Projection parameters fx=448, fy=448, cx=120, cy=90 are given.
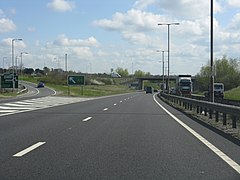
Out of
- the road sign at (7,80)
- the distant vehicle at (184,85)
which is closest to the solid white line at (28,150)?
the distant vehicle at (184,85)

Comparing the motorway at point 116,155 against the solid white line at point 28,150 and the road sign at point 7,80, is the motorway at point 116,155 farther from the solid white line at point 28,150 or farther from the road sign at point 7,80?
the road sign at point 7,80

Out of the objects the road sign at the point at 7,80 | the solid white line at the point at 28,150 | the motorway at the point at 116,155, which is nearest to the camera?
the motorway at the point at 116,155

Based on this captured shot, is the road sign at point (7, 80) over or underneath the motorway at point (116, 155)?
over

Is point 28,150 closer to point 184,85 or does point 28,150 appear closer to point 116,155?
point 116,155

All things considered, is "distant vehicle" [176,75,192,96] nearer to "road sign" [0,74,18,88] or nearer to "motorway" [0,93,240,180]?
"road sign" [0,74,18,88]

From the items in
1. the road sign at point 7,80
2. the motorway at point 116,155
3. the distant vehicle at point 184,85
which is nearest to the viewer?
the motorway at point 116,155

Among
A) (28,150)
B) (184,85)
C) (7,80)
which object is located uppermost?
(7,80)

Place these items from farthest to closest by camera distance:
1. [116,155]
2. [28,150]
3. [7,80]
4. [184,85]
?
[7,80] → [184,85] → [28,150] → [116,155]

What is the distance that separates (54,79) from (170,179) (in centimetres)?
15665

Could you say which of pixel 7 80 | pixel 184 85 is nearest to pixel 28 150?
pixel 184 85

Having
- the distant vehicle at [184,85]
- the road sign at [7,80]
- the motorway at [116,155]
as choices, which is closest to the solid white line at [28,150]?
the motorway at [116,155]

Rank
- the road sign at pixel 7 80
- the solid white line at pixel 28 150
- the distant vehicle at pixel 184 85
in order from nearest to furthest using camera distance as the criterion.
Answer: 1. the solid white line at pixel 28 150
2. the distant vehicle at pixel 184 85
3. the road sign at pixel 7 80

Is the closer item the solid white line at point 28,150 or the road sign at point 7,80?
the solid white line at point 28,150

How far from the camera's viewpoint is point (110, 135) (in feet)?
48.1
